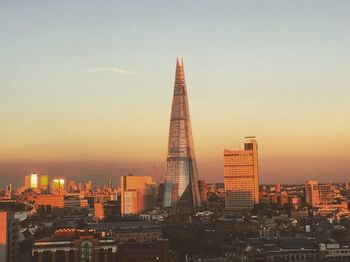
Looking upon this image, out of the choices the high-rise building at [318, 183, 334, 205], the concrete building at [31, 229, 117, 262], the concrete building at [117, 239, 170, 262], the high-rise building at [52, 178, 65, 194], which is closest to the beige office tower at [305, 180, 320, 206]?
the high-rise building at [318, 183, 334, 205]

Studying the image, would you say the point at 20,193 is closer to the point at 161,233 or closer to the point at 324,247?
the point at 161,233

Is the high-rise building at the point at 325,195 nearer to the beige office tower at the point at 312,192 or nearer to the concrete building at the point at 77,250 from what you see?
the beige office tower at the point at 312,192

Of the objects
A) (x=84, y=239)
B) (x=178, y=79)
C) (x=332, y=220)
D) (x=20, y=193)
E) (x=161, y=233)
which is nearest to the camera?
(x=84, y=239)

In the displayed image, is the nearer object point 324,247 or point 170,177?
point 324,247

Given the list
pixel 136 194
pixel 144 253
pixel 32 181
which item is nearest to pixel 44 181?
pixel 32 181

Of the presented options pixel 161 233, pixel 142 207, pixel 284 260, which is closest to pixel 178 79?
pixel 142 207

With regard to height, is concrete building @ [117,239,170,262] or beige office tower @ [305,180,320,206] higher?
beige office tower @ [305,180,320,206]

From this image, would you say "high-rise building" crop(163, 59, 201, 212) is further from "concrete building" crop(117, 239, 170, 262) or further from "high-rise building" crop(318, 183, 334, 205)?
"concrete building" crop(117, 239, 170, 262)
